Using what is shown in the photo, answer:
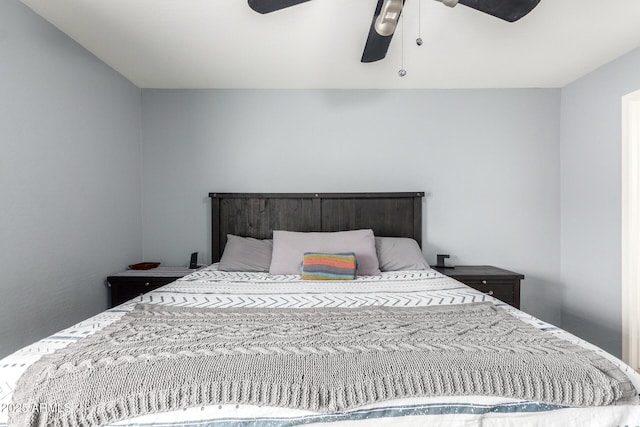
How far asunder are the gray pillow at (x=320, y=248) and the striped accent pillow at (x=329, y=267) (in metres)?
0.16

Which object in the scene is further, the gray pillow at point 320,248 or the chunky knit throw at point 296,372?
the gray pillow at point 320,248

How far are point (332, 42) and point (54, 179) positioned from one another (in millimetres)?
1976

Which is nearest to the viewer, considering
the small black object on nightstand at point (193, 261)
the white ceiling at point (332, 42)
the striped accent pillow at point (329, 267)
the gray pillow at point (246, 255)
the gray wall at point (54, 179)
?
the gray wall at point (54, 179)

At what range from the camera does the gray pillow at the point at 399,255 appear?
8.40 feet

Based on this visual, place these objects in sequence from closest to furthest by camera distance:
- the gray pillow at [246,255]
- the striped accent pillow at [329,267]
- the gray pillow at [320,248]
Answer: the striped accent pillow at [329,267]
the gray pillow at [320,248]
the gray pillow at [246,255]

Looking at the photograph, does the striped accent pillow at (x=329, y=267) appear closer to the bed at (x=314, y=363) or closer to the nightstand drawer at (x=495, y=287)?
the bed at (x=314, y=363)

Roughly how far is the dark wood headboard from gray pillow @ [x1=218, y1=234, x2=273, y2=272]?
232mm

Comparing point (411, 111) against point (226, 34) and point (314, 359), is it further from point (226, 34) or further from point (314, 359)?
point (314, 359)

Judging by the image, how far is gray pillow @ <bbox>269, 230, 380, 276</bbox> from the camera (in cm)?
242

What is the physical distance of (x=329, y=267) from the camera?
2.21 meters

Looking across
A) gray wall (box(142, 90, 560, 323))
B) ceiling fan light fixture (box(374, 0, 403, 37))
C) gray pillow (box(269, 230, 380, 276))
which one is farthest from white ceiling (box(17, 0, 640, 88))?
gray pillow (box(269, 230, 380, 276))

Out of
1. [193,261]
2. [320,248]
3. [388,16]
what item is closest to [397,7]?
[388,16]

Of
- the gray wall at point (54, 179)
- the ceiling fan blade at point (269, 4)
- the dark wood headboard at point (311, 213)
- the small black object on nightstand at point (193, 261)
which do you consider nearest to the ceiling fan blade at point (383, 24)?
the ceiling fan blade at point (269, 4)

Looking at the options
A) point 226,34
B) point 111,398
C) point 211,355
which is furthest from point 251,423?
point 226,34
